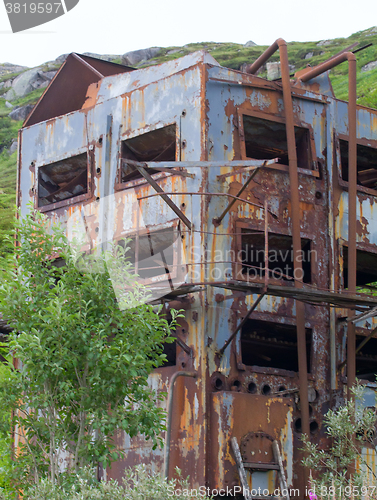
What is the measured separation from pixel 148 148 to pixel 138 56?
83.6m

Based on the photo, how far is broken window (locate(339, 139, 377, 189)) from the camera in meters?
16.4

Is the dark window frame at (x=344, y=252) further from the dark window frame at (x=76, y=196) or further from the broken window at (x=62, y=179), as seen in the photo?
the broken window at (x=62, y=179)

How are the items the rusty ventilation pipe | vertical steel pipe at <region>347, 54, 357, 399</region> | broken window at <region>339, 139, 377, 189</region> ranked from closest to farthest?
1. the rusty ventilation pipe
2. vertical steel pipe at <region>347, 54, 357, 399</region>
3. broken window at <region>339, 139, 377, 189</region>

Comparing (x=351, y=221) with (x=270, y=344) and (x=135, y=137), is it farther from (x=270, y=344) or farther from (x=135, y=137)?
(x=135, y=137)

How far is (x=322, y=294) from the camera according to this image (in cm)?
1235

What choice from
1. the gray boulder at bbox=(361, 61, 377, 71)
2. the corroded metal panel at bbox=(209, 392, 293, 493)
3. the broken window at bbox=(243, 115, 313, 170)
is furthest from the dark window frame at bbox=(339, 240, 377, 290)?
the gray boulder at bbox=(361, 61, 377, 71)

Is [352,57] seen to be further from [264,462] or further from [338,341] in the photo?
[264,462]

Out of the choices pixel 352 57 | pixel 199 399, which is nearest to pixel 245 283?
pixel 199 399

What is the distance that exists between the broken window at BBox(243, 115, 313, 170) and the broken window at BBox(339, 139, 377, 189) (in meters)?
1.30

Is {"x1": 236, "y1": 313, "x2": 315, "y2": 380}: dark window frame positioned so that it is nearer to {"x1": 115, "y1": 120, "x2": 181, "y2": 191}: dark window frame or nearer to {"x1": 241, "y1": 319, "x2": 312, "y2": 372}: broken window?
{"x1": 241, "y1": 319, "x2": 312, "y2": 372}: broken window

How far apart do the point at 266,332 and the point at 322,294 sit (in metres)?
3.48

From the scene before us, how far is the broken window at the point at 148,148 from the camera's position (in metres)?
15.0

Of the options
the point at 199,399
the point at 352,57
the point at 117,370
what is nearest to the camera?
the point at 117,370

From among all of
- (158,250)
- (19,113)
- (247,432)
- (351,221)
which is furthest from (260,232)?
(19,113)
